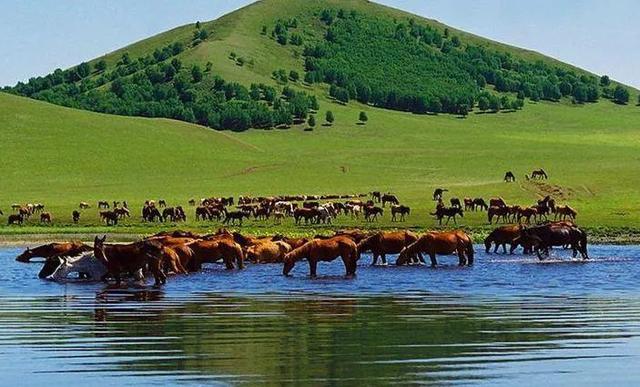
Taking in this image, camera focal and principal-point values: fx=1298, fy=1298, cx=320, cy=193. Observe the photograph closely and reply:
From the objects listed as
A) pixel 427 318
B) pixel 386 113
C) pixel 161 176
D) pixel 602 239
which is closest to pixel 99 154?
pixel 161 176

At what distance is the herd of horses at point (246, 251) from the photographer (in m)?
26.4

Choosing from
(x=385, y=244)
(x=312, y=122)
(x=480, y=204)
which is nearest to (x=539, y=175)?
(x=480, y=204)

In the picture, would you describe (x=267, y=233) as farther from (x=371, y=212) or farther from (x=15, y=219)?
(x=15, y=219)

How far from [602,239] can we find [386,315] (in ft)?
105

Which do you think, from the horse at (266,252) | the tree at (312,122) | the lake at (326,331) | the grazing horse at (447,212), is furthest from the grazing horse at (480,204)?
the tree at (312,122)

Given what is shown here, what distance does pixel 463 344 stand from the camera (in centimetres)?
1466

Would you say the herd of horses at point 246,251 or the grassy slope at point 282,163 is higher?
the grassy slope at point 282,163

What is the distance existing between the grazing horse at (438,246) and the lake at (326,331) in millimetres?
4129

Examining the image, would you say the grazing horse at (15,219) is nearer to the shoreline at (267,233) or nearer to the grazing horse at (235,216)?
the shoreline at (267,233)

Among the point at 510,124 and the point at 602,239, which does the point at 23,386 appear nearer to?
the point at 602,239

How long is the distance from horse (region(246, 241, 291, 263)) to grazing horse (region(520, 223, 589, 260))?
753cm

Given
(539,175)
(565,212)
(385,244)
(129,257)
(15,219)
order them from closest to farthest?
(129,257) → (385,244) → (565,212) → (15,219) → (539,175)

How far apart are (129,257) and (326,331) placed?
10.8 meters

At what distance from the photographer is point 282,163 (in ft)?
364
